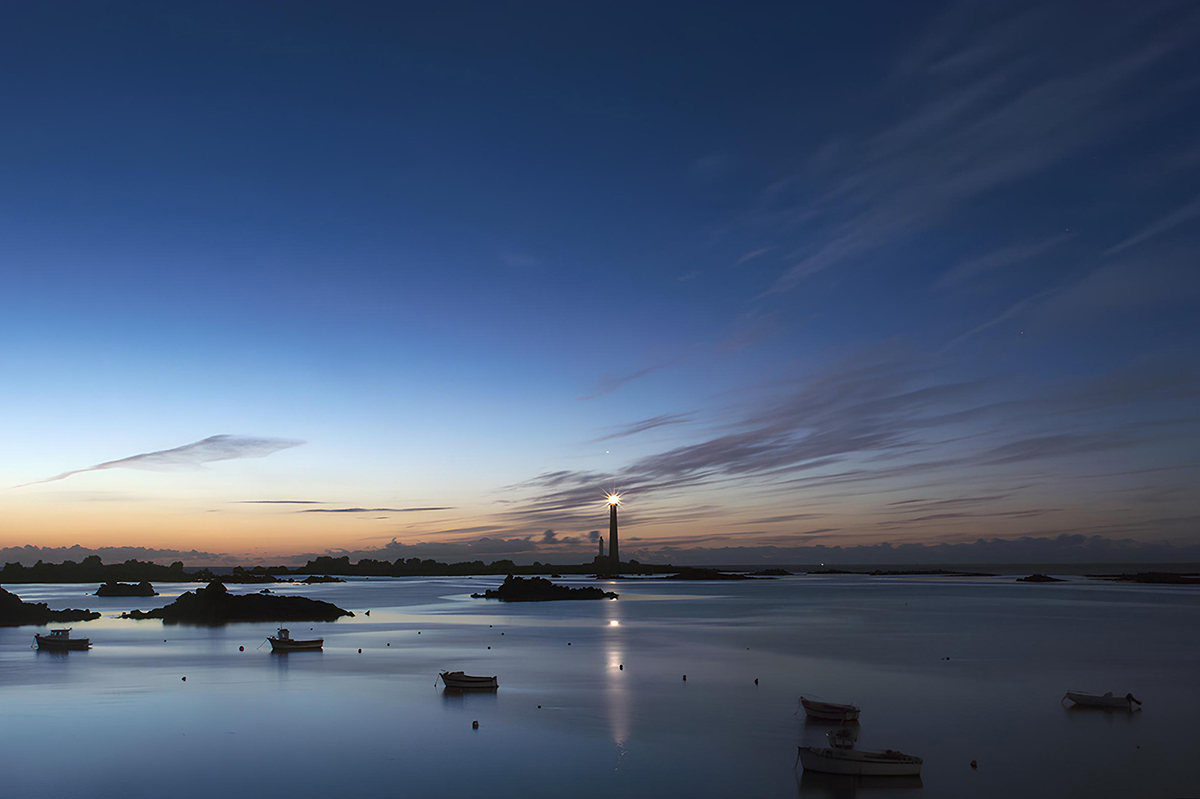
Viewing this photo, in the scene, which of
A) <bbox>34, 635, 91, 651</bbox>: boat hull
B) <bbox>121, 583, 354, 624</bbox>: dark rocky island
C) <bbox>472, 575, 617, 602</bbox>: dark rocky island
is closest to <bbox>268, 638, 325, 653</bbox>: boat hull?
<bbox>34, 635, 91, 651</bbox>: boat hull

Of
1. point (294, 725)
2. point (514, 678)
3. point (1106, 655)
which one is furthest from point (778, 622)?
point (294, 725)

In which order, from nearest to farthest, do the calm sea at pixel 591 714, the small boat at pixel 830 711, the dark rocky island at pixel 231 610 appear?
the calm sea at pixel 591 714 < the small boat at pixel 830 711 < the dark rocky island at pixel 231 610

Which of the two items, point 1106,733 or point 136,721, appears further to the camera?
point 136,721

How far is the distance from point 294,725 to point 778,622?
64.8m

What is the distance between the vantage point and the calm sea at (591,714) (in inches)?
1022

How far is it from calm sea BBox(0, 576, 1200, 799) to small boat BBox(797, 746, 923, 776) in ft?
1.71

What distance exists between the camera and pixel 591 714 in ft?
121

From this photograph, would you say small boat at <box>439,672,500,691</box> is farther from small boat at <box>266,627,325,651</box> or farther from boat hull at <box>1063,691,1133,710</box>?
boat hull at <box>1063,691,1133,710</box>

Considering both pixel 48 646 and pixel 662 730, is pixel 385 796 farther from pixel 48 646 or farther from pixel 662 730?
pixel 48 646

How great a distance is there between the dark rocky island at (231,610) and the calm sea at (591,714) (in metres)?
14.9

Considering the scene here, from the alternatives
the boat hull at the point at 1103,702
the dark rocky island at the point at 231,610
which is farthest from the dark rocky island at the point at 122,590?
the boat hull at the point at 1103,702

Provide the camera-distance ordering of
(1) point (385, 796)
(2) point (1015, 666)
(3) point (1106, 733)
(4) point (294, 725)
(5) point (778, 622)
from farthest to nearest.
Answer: (5) point (778, 622) < (2) point (1015, 666) < (4) point (294, 725) < (3) point (1106, 733) < (1) point (385, 796)

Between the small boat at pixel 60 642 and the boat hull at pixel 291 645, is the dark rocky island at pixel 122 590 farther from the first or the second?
the boat hull at pixel 291 645

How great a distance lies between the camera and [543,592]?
13975 cm
